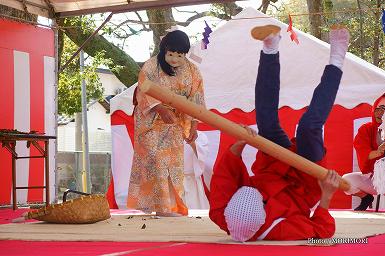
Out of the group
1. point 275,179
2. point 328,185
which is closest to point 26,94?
point 275,179

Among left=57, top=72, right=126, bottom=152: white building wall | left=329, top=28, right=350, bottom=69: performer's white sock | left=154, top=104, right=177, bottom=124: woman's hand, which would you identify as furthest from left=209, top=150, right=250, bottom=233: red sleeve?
left=57, top=72, right=126, bottom=152: white building wall

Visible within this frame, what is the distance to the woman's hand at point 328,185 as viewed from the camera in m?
2.90

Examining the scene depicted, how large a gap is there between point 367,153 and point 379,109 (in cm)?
40

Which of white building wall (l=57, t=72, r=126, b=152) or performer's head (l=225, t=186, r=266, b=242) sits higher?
white building wall (l=57, t=72, r=126, b=152)

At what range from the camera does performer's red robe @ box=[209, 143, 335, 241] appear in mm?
3027

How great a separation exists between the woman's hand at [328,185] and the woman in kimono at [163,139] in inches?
88.3

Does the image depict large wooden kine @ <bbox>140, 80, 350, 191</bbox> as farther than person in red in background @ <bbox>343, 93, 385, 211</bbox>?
No

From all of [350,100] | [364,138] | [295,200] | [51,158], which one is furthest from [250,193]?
[51,158]

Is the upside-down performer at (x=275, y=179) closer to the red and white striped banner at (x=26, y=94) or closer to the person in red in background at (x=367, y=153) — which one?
the person in red in background at (x=367, y=153)

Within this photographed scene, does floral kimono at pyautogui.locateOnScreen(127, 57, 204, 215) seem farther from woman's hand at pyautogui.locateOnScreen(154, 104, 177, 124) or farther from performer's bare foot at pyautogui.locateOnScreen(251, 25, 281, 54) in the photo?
performer's bare foot at pyautogui.locateOnScreen(251, 25, 281, 54)

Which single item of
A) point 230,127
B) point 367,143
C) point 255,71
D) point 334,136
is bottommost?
point 230,127

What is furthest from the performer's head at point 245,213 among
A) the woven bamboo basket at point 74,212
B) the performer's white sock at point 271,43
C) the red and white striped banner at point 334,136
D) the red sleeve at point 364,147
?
the red and white striped banner at point 334,136

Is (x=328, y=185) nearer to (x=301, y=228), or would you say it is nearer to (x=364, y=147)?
(x=301, y=228)

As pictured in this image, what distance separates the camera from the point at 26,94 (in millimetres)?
7410
